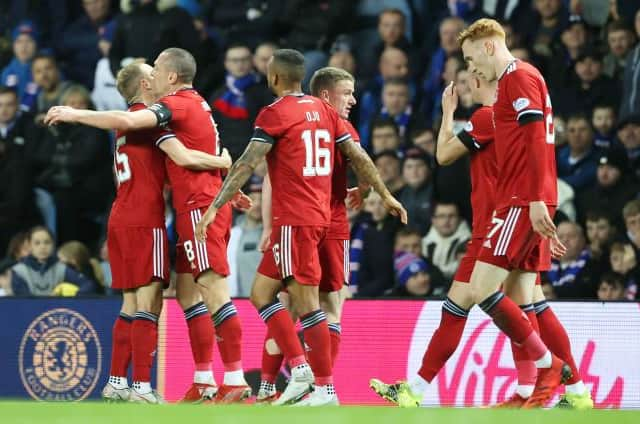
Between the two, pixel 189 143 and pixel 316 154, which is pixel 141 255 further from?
pixel 316 154

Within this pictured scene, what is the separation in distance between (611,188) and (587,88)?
1.15 m

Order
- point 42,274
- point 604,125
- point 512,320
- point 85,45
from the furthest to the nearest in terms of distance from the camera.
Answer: point 85,45 < point 42,274 < point 604,125 < point 512,320

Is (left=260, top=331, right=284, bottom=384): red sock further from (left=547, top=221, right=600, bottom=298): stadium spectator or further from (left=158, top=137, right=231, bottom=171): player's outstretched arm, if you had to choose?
(left=547, top=221, right=600, bottom=298): stadium spectator

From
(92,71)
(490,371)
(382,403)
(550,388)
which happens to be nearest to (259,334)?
(382,403)

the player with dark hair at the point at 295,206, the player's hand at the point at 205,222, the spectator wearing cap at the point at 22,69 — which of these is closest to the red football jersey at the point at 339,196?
the player with dark hair at the point at 295,206

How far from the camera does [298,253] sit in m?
8.67

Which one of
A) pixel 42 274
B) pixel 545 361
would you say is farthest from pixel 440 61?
pixel 545 361

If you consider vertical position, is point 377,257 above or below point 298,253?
below

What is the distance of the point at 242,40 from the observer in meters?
14.7

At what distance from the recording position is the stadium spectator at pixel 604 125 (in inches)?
500

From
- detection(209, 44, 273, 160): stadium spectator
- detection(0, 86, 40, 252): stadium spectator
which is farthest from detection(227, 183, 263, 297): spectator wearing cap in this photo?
detection(0, 86, 40, 252): stadium spectator

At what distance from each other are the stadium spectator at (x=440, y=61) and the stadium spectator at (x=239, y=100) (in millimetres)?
1524

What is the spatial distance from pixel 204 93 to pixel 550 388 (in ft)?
22.3

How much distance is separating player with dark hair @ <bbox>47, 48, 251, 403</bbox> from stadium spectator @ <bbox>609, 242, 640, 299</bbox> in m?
4.03
